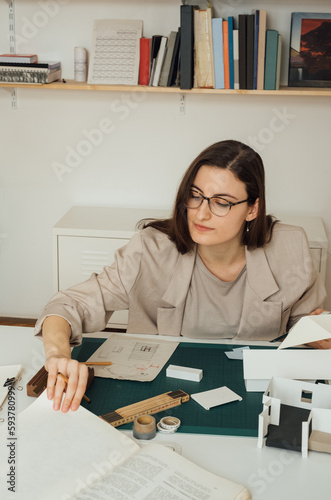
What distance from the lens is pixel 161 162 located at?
3375mm

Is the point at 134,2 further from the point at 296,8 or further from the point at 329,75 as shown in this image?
the point at 329,75

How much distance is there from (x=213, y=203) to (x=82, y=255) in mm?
1433

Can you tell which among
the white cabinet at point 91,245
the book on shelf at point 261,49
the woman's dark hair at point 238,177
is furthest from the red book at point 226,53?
the woman's dark hair at point 238,177

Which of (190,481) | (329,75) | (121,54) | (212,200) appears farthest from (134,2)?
(190,481)

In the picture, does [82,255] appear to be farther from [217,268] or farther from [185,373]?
[185,373]

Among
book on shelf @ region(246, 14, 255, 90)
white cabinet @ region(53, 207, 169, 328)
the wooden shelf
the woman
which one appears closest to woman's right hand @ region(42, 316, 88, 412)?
the woman

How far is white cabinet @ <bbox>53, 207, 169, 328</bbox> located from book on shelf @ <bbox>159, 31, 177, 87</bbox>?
2.33 feet

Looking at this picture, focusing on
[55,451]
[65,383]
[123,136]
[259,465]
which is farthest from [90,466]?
[123,136]

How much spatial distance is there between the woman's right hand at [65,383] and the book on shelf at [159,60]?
6.36 ft

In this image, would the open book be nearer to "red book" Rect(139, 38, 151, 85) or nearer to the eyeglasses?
the eyeglasses

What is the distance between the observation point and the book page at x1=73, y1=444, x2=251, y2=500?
3.61 feet

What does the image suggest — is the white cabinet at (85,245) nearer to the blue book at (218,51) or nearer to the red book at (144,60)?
the red book at (144,60)

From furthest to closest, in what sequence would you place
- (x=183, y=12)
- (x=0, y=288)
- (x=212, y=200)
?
(x=0, y=288)
(x=183, y=12)
(x=212, y=200)

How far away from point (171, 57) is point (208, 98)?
342 millimetres
